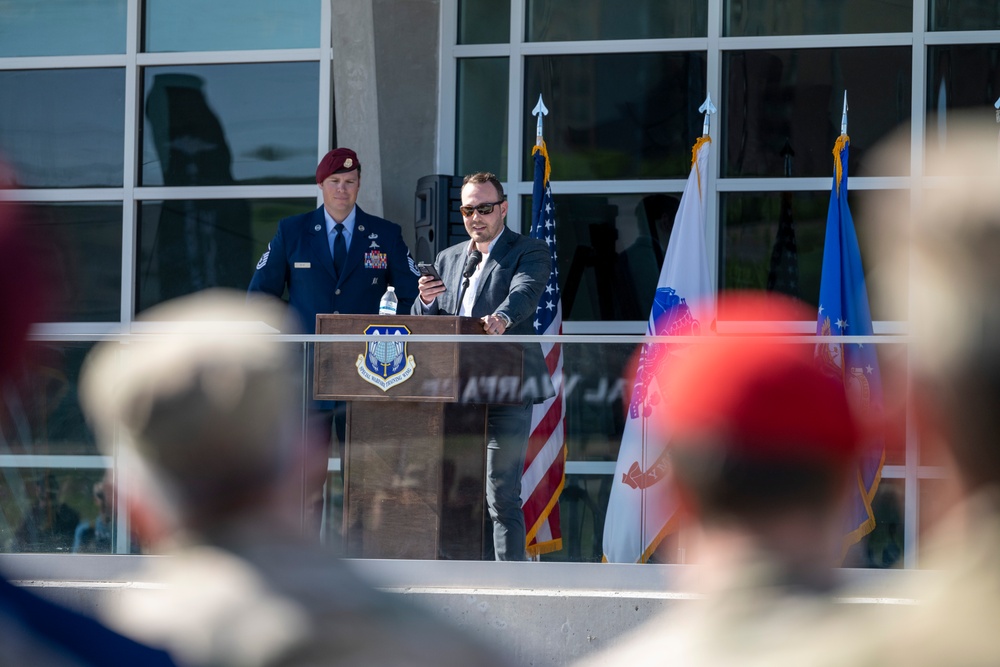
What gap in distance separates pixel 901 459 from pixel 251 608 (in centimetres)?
386

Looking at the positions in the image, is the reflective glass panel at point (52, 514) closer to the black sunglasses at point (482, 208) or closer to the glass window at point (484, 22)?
the black sunglasses at point (482, 208)

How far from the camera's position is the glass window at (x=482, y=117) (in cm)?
868

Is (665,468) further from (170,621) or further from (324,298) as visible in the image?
(170,621)

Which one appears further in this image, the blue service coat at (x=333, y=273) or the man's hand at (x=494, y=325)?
the blue service coat at (x=333, y=273)

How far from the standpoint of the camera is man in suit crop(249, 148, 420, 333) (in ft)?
20.6

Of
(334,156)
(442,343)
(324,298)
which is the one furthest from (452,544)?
(334,156)

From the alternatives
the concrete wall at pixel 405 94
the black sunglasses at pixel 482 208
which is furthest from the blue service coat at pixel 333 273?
the concrete wall at pixel 405 94

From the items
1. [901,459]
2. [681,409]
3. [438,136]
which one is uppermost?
[438,136]

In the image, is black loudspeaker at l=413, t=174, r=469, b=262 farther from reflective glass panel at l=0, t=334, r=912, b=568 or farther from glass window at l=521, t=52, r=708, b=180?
reflective glass panel at l=0, t=334, r=912, b=568

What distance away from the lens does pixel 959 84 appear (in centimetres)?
816

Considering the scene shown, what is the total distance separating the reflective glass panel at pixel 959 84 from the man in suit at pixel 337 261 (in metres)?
3.53

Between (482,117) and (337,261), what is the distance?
Answer: 269 centimetres

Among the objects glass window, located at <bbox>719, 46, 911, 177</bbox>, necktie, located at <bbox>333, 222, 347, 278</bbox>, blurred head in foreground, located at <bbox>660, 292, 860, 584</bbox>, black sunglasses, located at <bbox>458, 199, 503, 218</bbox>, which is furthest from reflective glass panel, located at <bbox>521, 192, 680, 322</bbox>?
blurred head in foreground, located at <bbox>660, 292, 860, 584</bbox>

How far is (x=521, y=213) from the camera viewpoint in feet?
28.4
